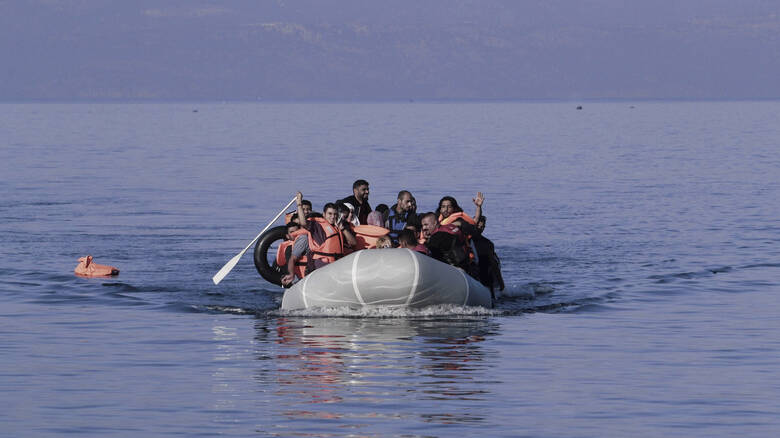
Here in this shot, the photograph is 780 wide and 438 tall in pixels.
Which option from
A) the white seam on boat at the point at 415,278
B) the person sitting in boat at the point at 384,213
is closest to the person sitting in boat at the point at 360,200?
the person sitting in boat at the point at 384,213

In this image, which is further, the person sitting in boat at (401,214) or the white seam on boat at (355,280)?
the person sitting in boat at (401,214)

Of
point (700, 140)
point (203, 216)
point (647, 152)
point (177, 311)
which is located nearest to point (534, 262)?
point (177, 311)

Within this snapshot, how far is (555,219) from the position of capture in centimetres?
3806

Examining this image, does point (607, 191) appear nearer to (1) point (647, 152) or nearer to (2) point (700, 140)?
(1) point (647, 152)

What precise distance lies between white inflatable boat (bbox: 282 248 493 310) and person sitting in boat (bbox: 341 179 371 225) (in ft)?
9.99

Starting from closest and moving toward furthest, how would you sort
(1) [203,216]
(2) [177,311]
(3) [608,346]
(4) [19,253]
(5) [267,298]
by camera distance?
(3) [608,346] → (2) [177,311] → (5) [267,298] → (4) [19,253] → (1) [203,216]

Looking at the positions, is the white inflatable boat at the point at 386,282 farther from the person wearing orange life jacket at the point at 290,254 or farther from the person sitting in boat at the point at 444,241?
the person wearing orange life jacket at the point at 290,254

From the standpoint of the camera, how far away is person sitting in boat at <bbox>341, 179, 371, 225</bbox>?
76.9 ft

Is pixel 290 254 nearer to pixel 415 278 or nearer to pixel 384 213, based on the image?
pixel 384 213

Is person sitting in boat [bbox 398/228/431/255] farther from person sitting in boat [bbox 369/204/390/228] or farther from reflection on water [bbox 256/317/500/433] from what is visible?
person sitting in boat [bbox 369/204/390/228]

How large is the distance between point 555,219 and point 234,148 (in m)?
45.8

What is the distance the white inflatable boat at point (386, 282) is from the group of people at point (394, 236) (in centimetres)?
49

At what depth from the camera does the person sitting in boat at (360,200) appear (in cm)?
2344

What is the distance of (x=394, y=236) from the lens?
21.8m
